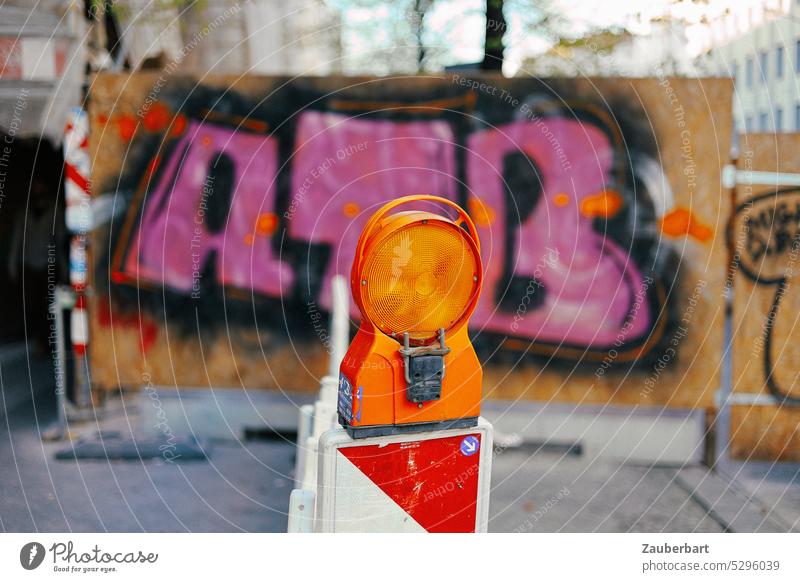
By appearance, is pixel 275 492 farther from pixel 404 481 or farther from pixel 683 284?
pixel 683 284

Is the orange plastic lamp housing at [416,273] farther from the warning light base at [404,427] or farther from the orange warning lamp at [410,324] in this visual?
the warning light base at [404,427]

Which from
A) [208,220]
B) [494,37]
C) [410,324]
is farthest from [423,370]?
[494,37]

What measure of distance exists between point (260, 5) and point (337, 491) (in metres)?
9.53

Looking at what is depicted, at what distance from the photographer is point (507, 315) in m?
4.98

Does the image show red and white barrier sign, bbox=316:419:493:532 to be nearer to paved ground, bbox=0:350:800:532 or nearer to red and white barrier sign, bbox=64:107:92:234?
paved ground, bbox=0:350:800:532

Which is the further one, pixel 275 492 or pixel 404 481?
pixel 275 492

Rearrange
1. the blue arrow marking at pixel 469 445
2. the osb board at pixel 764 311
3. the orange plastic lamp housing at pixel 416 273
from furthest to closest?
the osb board at pixel 764 311, the blue arrow marking at pixel 469 445, the orange plastic lamp housing at pixel 416 273

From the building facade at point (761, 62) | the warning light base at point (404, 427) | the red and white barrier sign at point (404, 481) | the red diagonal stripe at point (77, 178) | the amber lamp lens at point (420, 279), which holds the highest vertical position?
the building facade at point (761, 62)

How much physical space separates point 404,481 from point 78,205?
11.8 ft

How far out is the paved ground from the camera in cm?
396

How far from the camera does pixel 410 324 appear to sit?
2191 mm

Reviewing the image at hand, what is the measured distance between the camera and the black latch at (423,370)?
7.10ft

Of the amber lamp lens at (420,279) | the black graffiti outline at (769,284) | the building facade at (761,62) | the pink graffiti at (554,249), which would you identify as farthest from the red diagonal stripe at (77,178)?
the black graffiti outline at (769,284)
